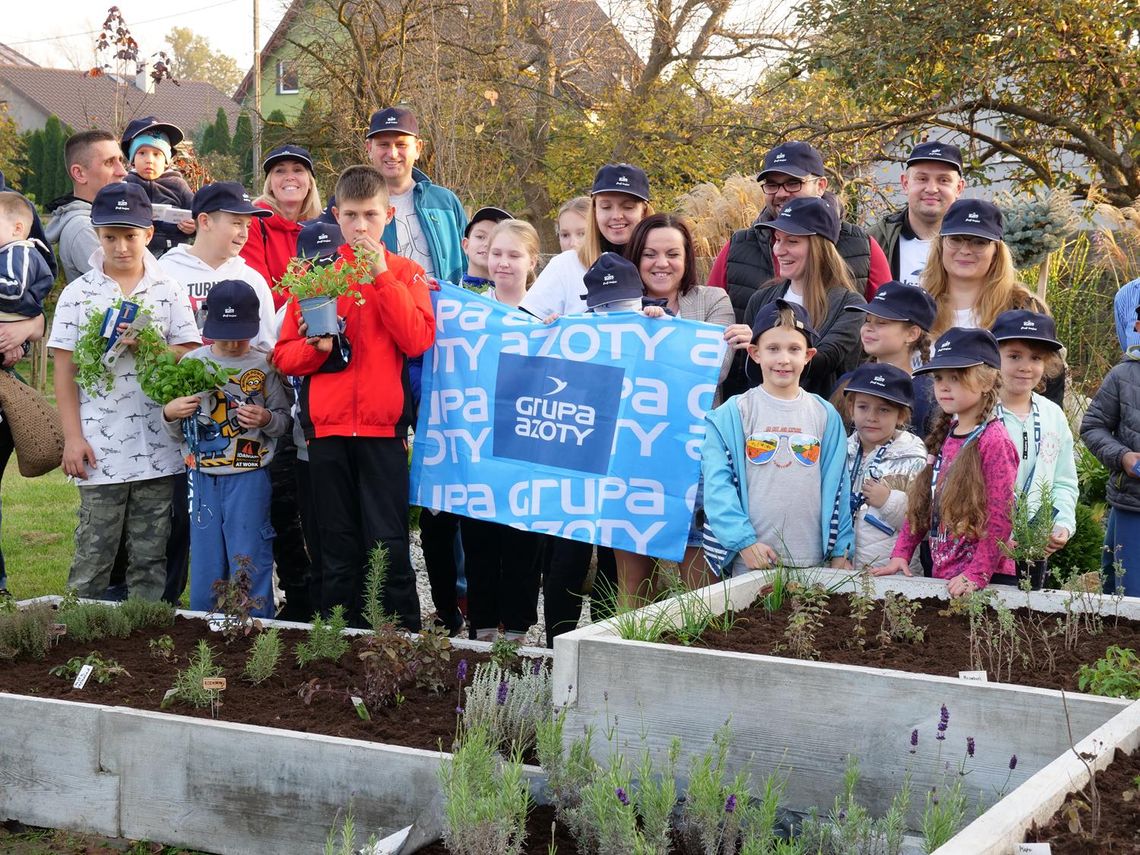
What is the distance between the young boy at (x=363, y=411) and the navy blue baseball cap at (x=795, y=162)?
195 centimetres

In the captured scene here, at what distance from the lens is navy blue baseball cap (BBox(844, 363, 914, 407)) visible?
5.67m

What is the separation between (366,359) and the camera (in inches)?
251

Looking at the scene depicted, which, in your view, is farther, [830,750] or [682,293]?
[682,293]

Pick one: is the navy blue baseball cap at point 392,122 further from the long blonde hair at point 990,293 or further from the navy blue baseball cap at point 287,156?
the long blonde hair at point 990,293

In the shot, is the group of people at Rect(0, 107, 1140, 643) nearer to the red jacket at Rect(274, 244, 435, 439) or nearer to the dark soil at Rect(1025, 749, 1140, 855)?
the red jacket at Rect(274, 244, 435, 439)

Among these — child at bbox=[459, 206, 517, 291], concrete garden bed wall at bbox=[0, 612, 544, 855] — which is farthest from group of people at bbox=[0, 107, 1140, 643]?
concrete garden bed wall at bbox=[0, 612, 544, 855]

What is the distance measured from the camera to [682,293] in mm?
6562

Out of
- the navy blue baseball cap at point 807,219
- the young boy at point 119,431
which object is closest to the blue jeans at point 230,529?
the young boy at point 119,431

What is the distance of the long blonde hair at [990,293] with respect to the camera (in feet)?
20.4

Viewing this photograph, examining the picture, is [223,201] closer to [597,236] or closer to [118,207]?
[118,207]

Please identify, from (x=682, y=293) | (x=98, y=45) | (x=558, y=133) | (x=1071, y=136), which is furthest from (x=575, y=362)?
(x=558, y=133)

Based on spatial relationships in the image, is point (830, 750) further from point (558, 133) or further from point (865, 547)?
point (558, 133)

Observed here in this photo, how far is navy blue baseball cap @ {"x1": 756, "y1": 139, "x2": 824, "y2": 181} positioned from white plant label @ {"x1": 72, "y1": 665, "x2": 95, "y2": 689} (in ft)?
13.4

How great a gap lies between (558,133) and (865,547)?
57.3 ft
